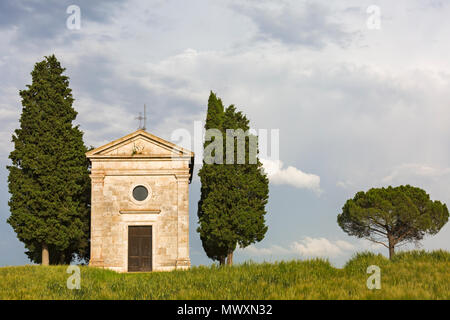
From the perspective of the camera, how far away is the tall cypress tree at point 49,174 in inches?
1195

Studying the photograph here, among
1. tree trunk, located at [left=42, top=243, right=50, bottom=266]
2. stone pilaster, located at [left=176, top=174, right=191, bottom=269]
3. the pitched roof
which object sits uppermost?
the pitched roof

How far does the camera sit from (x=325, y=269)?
19.9 meters

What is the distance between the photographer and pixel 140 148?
29844 millimetres

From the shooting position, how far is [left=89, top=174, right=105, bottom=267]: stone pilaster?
28672mm

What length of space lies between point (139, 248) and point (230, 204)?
599cm

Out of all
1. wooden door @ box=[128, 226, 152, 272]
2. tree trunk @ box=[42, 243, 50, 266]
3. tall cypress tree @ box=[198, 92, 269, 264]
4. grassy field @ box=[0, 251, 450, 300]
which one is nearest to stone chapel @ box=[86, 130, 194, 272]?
wooden door @ box=[128, 226, 152, 272]

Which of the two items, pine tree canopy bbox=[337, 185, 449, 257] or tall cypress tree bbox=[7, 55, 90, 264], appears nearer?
tall cypress tree bbox=[7, 55, 90, 264]

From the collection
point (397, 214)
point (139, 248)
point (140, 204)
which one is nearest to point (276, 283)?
point (139, 248)

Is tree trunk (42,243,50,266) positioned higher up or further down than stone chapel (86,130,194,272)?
further down

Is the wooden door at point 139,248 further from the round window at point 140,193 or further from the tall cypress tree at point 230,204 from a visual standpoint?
the tall cypress tree at point 230,204

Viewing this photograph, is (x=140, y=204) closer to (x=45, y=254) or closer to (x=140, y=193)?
(x=140, y=193)

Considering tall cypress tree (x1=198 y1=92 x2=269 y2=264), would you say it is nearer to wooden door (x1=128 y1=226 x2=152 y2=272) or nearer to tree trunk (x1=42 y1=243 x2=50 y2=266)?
wooden door (x1=128 y1=226 x2=152 y2=272)

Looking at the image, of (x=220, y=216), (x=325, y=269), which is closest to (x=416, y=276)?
(x=325, y=269)
